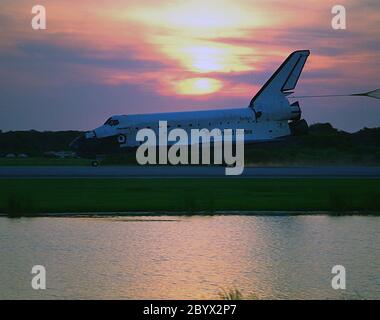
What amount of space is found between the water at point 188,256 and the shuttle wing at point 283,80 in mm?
45715

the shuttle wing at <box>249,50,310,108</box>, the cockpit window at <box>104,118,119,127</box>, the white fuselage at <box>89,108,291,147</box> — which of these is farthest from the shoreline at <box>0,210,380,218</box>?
the shuttle wing at <box>249,50,310,108</box>

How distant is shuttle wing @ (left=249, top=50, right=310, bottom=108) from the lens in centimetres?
7494

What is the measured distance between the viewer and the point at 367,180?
47.5m

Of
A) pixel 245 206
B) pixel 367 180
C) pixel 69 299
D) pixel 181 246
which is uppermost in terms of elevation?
pixel 367 180

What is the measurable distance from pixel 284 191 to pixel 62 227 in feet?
53.2

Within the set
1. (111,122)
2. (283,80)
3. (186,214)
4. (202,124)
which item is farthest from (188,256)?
(283,80)

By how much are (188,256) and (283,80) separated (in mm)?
57717

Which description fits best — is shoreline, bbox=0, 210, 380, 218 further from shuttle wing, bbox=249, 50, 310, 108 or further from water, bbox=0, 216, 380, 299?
shuttle wing, bbox=249, 50, 310, 108

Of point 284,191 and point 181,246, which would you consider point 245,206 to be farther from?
point 181,246

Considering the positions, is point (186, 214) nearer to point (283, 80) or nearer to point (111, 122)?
point (111, 122)

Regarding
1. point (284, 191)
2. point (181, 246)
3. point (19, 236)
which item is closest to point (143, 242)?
point (181, 246)

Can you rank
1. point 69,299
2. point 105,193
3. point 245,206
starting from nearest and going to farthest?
1. point 69,299
2. point 245,206
3. point 105,193

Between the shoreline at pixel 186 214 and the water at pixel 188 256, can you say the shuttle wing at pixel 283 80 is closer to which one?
the shoreline at pixel 186 214

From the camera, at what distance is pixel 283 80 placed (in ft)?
253
